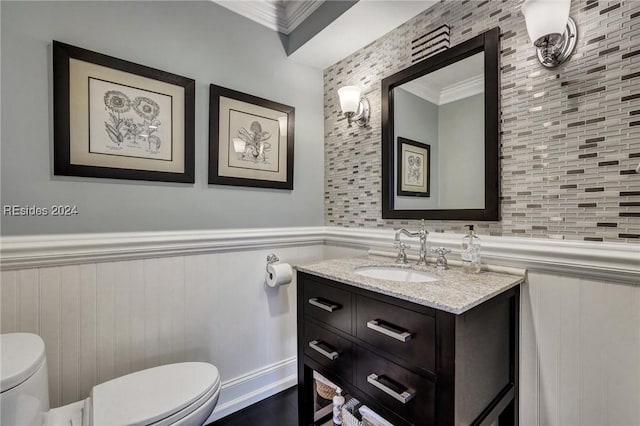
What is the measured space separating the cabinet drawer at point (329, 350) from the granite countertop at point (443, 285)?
9.5 inches

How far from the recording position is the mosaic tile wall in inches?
34.8

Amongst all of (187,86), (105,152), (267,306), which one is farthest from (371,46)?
(267,306)

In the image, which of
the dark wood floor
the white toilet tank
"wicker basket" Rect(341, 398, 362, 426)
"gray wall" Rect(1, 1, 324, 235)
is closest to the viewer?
the white toilet tank

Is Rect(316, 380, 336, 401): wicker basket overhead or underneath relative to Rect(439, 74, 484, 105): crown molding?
underneath

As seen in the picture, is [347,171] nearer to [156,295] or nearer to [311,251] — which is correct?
[311,251]

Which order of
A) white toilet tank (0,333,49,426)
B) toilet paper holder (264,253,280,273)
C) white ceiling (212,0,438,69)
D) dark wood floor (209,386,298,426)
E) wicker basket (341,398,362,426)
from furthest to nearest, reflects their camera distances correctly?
toilet paper holder (264,253,280,273), dark wood floor (209,386,298,426), white ceiling (212,0,438,69), wicker basket (341,398,362,426), white toilet tank (0,333,49,426)

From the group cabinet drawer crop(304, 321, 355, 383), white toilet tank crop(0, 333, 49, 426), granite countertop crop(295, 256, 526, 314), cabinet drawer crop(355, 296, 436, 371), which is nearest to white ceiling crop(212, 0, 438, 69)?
granite countertop crop(295, 256, 526, 314)

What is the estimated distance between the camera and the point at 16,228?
106 centimetres

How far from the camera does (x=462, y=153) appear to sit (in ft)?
4.20

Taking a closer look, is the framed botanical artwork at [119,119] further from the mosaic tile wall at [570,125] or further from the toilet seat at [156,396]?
the mosaic tile wall at [570,125]

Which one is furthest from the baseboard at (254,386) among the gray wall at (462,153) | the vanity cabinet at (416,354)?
the gray wall at (462,153)

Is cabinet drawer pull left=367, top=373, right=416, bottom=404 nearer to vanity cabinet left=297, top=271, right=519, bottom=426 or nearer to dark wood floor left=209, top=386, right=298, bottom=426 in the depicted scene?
vanity cabinet left=297, top=271, right=519, bottom=426

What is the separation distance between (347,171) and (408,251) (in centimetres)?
65

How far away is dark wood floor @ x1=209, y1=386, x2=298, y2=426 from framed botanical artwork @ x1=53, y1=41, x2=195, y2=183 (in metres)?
1.27
